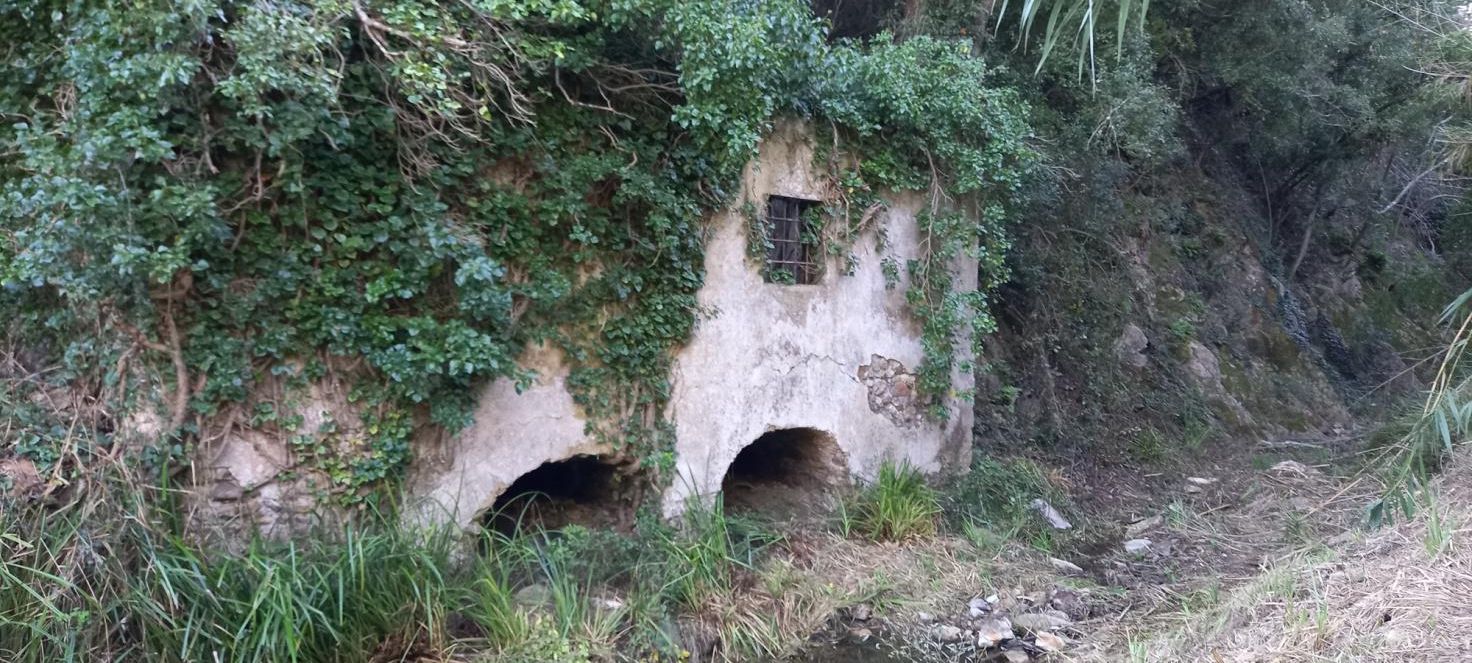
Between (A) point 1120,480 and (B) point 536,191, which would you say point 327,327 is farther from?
(A) point 1120,480

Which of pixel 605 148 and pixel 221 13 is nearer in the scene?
pixel 221 13

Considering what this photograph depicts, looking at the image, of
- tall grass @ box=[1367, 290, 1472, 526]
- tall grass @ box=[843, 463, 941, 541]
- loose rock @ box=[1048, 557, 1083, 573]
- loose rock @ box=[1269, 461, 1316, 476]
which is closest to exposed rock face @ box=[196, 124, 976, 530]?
tall grass @ box=[843, 463, 941, 541]

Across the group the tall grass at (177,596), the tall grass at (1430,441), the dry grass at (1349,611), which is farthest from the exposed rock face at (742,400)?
the tall grass at (1430,441)

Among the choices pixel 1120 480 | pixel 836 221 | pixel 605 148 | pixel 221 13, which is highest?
pixel 221 13

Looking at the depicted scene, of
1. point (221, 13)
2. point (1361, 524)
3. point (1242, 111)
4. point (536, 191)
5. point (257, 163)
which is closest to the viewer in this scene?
point (221, 13)

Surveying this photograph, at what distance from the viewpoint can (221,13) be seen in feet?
15.5

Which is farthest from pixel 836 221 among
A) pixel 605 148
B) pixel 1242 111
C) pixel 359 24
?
pixel 1242 111

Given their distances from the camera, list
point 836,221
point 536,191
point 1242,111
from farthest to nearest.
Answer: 1. point 1242,111
2. point 836,221
3. point 536,191

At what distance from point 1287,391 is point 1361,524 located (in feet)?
24.6

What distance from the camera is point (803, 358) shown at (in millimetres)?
7770

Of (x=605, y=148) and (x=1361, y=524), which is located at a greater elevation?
(x=605, y=148)

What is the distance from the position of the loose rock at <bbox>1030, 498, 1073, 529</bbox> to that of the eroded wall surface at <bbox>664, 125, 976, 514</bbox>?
707 millimetres

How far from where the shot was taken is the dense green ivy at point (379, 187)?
4773mm

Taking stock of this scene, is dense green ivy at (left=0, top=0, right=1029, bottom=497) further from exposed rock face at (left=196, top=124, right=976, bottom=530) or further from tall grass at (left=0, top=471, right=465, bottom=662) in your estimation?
tall grass at (left=0, top=471, right=465, bottom=662)
